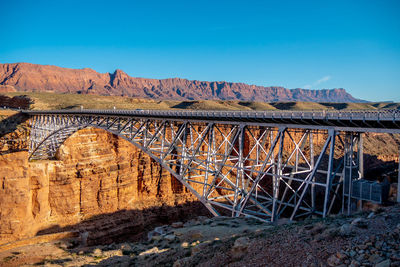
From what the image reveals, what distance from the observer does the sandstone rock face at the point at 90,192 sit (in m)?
30.4

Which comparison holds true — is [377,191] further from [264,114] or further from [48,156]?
[48,156]

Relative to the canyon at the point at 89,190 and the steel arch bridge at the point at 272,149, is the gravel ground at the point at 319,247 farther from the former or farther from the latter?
the canyon at the point at 89,190

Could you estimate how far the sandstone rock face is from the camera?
3036 centimetres

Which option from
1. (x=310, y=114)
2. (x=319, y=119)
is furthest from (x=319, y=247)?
(x=310, y=114)

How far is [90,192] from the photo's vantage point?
118 ft

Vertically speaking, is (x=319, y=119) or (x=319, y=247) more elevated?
(x=319, y=119)

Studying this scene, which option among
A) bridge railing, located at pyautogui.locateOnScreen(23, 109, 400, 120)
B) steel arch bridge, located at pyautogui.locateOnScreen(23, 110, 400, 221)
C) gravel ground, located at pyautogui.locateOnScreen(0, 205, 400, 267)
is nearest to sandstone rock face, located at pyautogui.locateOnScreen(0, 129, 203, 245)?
steel arch bridge, located at pyautogui.locateOnScreen(23, 110, 400, 221)

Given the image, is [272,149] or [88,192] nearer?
[272,149]

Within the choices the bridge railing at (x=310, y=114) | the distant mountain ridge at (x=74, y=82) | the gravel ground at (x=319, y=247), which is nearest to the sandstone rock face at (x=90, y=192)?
the bridge railing at (x=310, y=114)

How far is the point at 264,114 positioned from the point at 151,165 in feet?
89.1

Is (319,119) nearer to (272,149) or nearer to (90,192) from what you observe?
(272,149)

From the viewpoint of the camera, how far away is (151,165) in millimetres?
40031

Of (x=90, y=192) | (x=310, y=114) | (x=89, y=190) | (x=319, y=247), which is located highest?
(x=310, y=114)

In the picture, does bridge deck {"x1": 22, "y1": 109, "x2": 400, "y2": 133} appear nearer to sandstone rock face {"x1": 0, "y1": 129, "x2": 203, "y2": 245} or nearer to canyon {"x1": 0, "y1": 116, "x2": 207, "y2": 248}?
sandstone rock face {"x1": 0, "y1": 129, "x2": 203, "y2": 245}
